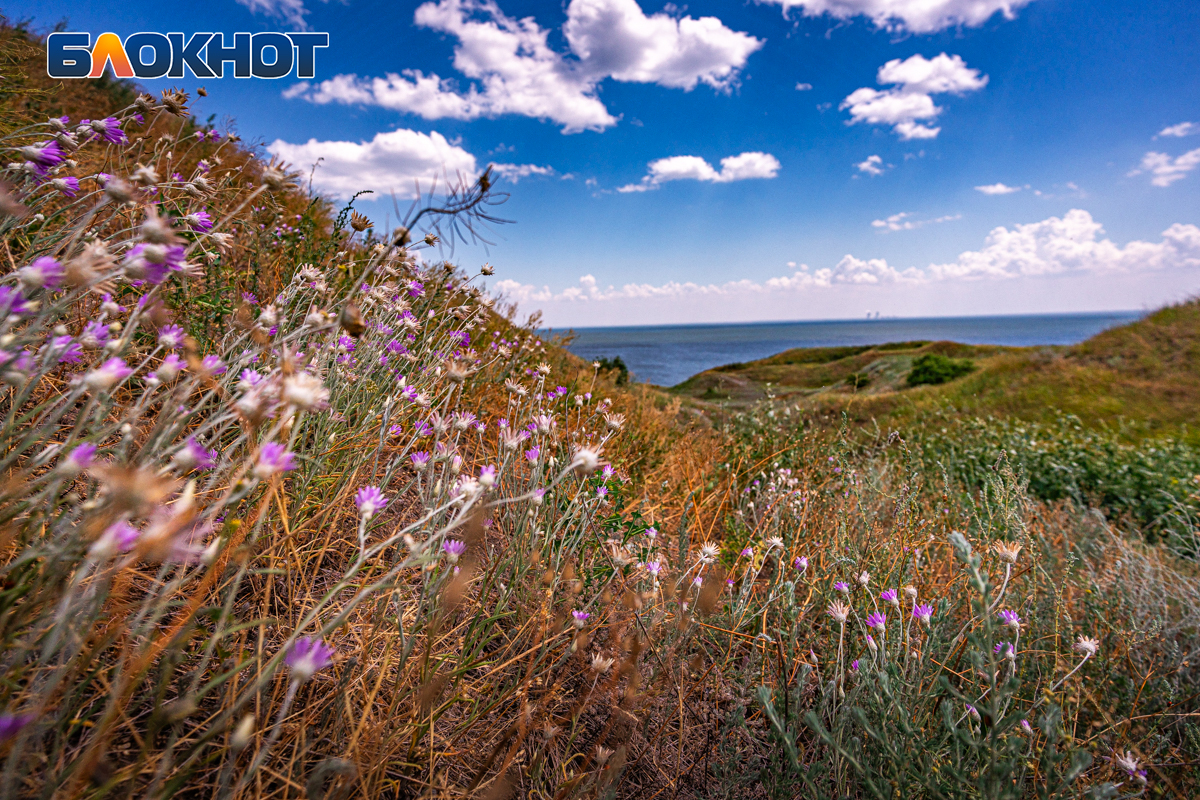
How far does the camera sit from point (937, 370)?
58.9ft

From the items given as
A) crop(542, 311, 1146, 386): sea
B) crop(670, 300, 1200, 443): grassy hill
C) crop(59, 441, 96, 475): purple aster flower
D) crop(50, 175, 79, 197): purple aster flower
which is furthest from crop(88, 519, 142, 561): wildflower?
crop(670, 300, 1200, 443): grassy hill

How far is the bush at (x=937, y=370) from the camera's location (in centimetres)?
1747

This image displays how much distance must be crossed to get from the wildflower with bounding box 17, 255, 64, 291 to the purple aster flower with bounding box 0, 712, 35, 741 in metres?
0.78

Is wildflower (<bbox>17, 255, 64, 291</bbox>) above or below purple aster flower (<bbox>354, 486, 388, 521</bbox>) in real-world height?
above

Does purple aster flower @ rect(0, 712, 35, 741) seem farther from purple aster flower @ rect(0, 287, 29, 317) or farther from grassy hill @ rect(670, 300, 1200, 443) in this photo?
grassy hill @ rect(670, 300, 1200, 443)

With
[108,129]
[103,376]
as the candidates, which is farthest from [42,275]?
[108,129]

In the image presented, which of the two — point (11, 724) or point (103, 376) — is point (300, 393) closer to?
point (103, 376)

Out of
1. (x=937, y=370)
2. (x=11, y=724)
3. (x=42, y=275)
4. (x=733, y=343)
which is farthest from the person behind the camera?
(x=733, y=343)

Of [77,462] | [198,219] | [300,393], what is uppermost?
[198,219]

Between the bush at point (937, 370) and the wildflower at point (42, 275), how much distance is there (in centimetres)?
2069

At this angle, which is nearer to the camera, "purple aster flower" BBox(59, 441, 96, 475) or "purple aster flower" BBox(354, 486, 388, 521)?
"purple aster flower" BBox(59, 441, 96, 475)

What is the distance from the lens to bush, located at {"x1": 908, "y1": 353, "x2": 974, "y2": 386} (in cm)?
1747

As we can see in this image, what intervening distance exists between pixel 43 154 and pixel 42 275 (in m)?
0.86

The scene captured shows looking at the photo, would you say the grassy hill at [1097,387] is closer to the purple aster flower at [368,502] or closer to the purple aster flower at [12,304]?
the purple aster flower at [368,502]
